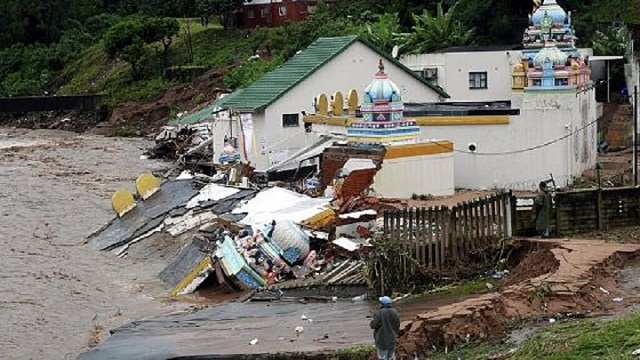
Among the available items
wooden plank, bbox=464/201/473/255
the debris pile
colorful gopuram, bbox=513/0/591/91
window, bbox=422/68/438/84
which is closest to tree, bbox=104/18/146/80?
window, bbox=422/68/438/84

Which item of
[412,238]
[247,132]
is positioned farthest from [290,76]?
[412,238]

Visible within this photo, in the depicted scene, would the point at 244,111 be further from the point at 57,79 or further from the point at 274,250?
the point at 57,79

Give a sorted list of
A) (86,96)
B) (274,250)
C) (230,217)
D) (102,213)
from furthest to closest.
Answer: (86,96), (102,213), (230,217), (274,250)

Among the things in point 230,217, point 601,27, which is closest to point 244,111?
point 230,217

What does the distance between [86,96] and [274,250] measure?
→ 2077 inches

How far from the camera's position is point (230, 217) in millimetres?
30344

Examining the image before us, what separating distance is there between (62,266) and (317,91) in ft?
43.6

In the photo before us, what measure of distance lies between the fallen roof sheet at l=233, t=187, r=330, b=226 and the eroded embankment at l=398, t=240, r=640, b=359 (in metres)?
7.45

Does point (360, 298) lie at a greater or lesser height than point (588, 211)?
lesser

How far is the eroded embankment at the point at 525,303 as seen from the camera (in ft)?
59.0

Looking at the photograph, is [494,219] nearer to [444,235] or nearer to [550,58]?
[444,235]

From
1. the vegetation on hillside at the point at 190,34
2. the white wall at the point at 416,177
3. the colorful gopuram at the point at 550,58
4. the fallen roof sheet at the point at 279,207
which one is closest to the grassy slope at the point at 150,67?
the vegetation on hillside at the point at 190,34

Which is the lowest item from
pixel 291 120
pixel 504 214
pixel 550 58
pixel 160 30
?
pixel 504 214

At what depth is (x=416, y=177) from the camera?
102 feet
